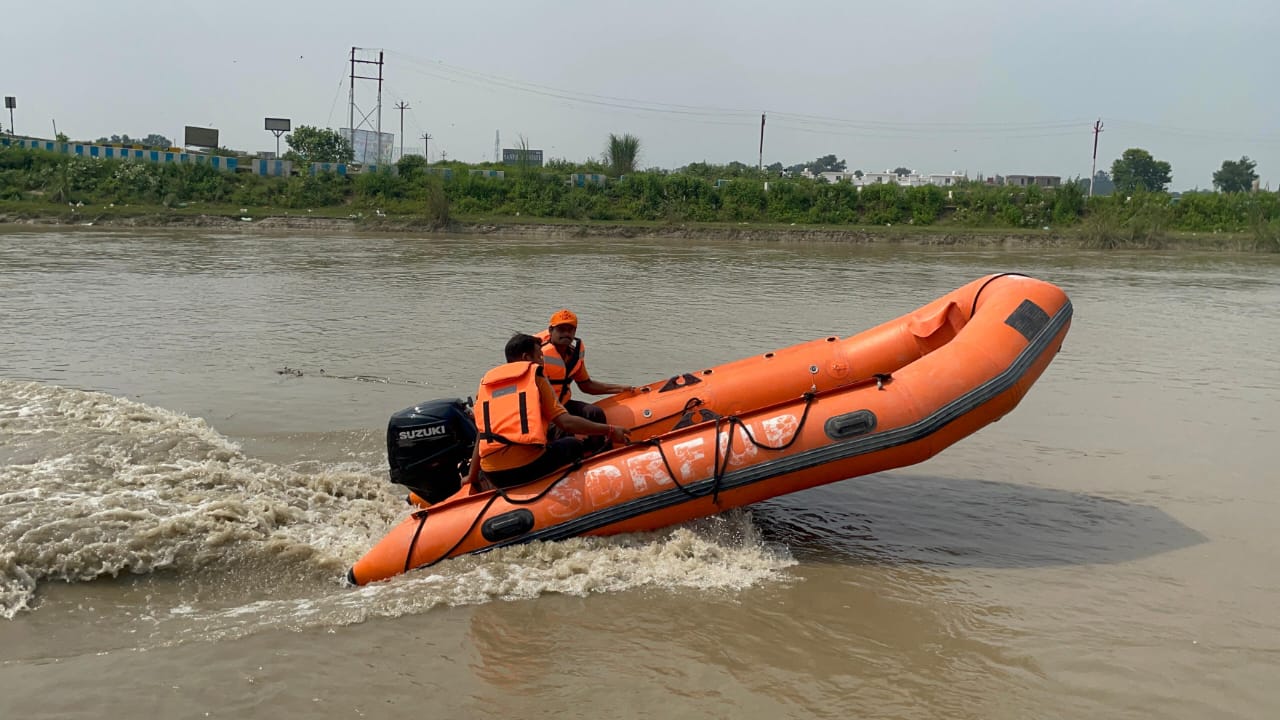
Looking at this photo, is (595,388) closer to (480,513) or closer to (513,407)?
(513,407)

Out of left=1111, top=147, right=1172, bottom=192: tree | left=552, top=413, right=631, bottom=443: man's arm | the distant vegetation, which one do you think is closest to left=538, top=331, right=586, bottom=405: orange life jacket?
left=552, top=413, right=631, bottom=443: man's arm

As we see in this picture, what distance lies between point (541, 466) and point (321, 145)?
133ft

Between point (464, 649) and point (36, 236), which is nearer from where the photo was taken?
point (464, 649)

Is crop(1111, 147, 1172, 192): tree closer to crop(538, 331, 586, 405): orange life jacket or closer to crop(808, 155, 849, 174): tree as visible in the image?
crop(808, 155, 849, 174): tree

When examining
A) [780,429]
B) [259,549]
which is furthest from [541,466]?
[259,549]

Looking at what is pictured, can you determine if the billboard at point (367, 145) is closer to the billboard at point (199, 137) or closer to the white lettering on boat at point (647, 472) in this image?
the billboard at point (199, 137)

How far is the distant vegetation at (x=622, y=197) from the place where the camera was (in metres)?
32.6

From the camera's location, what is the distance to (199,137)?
1837 inches

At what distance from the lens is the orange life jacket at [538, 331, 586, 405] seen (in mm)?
5309

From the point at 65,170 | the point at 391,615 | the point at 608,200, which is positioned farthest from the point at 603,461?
the point at 65,170

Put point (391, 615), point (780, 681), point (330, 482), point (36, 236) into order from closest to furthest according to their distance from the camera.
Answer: point (780, 681)
point (391, 615)
point (330, 482)
point (36, 236)

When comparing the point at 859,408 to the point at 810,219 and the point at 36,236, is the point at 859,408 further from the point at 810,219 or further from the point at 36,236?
the point at 810,219

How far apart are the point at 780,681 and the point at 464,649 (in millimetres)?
1167

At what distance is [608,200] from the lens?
34.7m
